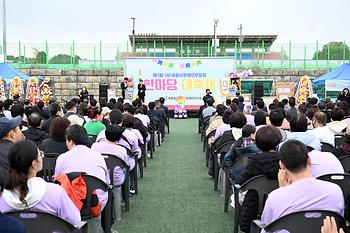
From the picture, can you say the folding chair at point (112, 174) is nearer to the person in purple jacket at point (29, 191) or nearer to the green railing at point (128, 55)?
the person in purple jacket at point (29, 191)

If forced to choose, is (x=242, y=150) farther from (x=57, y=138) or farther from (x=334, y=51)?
(x=334, y=51)

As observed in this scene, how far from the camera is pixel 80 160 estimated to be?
4137 mm

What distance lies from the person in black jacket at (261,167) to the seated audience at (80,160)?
1273 millimetres

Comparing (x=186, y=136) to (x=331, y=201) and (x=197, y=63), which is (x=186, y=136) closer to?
(x=197, y=63)

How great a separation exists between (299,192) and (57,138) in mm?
2997

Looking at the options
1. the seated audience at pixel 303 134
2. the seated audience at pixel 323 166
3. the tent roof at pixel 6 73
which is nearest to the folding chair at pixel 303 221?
the seated audience at pixel 323 166

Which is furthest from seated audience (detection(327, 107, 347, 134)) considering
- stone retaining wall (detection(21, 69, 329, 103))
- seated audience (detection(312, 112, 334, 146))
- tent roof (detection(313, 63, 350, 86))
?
stone retaining wall (detection(21, 69, 329, 103))

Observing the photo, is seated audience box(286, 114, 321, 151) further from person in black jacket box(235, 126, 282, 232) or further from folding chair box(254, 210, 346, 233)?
folding chair box(254, 210, 346, 233)

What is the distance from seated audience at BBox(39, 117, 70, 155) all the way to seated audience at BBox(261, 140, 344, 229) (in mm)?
2726

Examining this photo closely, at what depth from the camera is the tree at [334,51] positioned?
2545cm

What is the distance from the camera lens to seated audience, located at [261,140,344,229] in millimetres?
2822

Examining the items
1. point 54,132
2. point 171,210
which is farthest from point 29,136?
point 171,210

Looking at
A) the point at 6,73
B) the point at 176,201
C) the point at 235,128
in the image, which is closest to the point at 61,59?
the point at 6,73

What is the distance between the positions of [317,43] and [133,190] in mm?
21487
